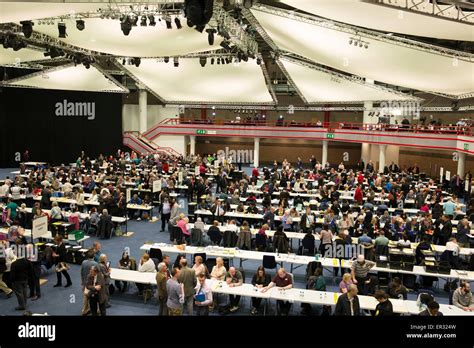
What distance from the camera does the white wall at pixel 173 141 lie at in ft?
129

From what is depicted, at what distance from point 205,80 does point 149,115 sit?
31.0ft

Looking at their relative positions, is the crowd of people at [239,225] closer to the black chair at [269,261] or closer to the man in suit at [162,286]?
the man in suit at [162,286]

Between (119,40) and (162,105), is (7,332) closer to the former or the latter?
(119,40)

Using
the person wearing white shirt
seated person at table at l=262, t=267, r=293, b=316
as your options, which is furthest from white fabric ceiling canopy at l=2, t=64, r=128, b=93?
seated person at table at l=262, t=267, r=293, b=316

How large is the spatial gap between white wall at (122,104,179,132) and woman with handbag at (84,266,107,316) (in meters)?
34.2

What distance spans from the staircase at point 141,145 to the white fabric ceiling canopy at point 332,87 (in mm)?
12874

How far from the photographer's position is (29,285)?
10.1 meters

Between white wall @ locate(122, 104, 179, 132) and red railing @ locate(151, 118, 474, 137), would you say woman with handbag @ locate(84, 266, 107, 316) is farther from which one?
white wall @ locate(122, 104, 179, 132)

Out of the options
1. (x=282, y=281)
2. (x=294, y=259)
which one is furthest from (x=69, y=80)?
(x=282, y=281)

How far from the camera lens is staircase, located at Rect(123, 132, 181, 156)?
1489 inches

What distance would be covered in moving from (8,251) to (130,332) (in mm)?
9057

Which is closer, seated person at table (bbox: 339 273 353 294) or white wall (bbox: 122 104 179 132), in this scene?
seated person at table (bbox: 339 273 353 294)

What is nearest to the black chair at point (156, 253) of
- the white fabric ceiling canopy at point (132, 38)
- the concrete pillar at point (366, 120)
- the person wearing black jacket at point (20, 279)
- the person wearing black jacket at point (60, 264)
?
the person wearing black jacket at point (60, 264)

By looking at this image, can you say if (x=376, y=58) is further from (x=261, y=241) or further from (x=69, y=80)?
(x=69, y=80)
